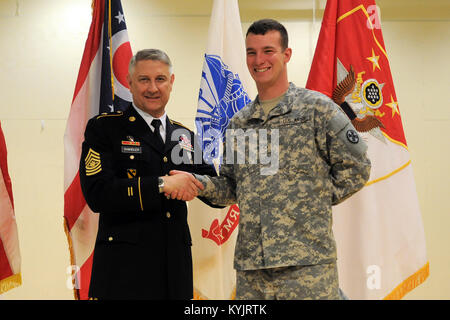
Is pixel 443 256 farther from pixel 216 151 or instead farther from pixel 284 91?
pixel 284 91

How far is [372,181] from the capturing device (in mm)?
2773

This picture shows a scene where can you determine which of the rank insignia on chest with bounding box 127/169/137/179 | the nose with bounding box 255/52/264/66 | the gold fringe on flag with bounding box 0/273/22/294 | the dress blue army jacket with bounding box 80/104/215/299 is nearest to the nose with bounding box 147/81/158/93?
the dress blue army jacket with bounding box 80/104/215/299

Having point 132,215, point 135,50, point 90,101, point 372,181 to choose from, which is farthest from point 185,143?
point 135,50

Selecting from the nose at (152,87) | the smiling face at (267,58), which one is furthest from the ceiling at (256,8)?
the smiling face at (267,58)

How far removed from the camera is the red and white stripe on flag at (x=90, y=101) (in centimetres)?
285

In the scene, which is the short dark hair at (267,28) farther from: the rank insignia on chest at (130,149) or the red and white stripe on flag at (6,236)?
the red and white stripe on flag at (6,236)

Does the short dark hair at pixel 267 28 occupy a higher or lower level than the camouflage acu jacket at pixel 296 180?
higher

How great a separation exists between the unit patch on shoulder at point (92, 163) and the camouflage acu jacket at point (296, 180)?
0.63m

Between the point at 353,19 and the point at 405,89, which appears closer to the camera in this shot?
the point at 353,19

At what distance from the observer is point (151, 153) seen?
216 cm

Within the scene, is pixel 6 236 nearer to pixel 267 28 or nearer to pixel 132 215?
pixel 132 215

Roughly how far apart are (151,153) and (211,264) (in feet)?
3.18

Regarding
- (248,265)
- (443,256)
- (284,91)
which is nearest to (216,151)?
(284,91)

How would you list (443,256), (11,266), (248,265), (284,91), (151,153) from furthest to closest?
(443,256) → (11,266) → (151,153) → (284,91) → (248,265)
